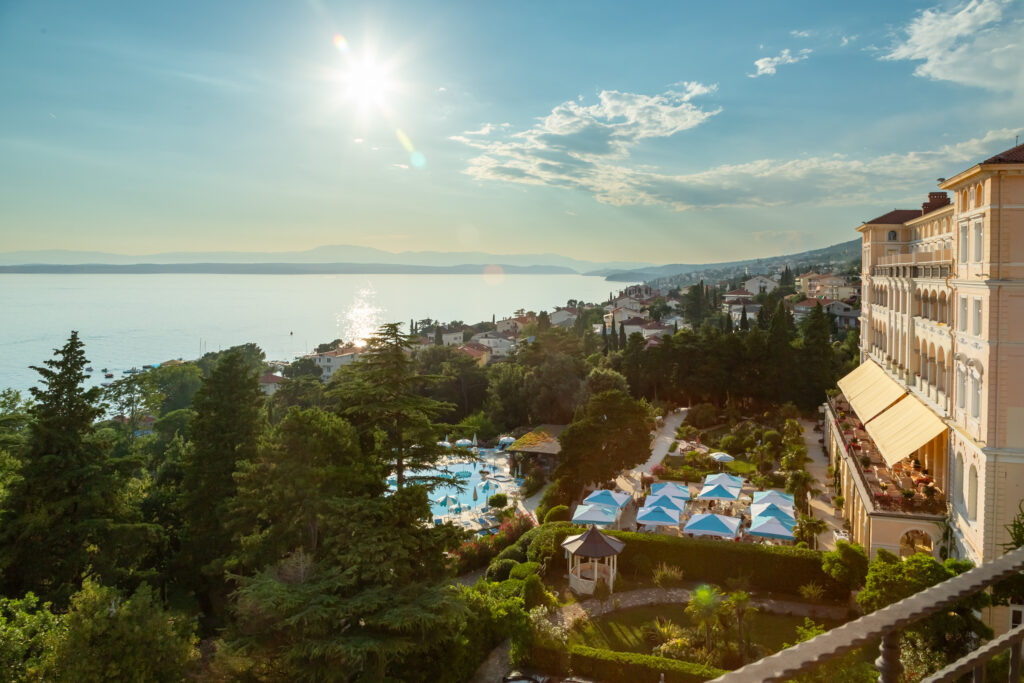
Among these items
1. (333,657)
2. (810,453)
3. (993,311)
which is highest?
(993,311)

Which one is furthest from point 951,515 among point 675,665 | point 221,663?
point 221,663

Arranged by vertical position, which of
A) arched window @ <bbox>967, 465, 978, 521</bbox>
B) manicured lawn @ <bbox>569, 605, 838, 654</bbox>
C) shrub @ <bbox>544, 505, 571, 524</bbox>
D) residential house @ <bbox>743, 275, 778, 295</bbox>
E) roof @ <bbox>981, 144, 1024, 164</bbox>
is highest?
roof @ <bbox>981, 144, 1024, 164</bbox>

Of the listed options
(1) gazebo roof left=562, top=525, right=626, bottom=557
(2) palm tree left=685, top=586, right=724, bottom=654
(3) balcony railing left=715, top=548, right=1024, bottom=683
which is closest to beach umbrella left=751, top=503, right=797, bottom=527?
(1) gazebo roof left=562, top=525, right=626, bottom=557

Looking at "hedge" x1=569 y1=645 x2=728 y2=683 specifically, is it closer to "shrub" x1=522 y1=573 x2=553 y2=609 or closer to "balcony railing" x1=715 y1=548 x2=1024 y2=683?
"shrub" x1=522 y1=573 x2=553 y2=609

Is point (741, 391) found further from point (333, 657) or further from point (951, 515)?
point (333, 657)

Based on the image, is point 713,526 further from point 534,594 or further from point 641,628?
point 534,594

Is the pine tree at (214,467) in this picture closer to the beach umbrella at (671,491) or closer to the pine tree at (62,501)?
the pine tree at (62,501)

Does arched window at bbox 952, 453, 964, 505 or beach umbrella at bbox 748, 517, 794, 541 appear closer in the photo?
arched window at bbox 952, 453, 964, 505
